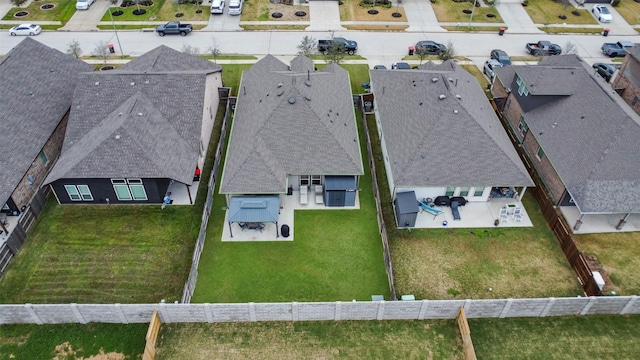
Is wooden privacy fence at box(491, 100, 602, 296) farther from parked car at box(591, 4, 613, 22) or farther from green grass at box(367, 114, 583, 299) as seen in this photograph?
parked car at box(591, 4, 613, 22)

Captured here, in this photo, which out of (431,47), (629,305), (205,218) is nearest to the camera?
(629,305)

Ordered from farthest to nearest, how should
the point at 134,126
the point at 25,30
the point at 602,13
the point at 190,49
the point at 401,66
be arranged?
the point at 602,13 → the point at 25,30 → the point at 190,49 → the point at 401,66 → the point at 134,126

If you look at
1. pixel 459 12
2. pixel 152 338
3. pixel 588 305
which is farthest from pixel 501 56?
pixel 152 338

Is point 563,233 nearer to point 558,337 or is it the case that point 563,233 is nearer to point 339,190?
point 558,337

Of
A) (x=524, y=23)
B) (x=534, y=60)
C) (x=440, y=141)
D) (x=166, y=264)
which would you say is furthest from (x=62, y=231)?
(x=524, y=23)

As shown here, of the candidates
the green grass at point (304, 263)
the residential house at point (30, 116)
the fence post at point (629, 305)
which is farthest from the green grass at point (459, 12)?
the residential house at point (30, 116)

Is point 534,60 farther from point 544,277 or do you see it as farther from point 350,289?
point 350,289
